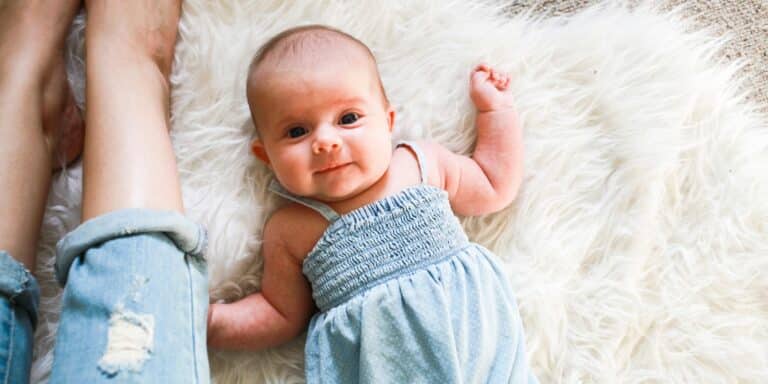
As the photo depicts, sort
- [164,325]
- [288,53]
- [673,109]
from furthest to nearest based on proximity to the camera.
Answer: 1. [673,109]
2. [288,53]
3. [164,325]

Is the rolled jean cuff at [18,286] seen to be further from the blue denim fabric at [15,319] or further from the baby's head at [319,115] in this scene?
the baby's head at [319,115]

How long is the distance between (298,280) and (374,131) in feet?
0.69

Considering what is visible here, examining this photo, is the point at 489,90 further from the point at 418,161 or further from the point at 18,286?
the point at 18,286

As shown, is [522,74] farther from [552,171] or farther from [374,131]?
[374,131]

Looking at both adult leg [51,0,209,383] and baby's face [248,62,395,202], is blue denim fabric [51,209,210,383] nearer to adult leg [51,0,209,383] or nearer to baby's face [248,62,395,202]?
adult leg [51,0,209,383]

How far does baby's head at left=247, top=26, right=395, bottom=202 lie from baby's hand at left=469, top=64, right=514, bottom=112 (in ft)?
0.51

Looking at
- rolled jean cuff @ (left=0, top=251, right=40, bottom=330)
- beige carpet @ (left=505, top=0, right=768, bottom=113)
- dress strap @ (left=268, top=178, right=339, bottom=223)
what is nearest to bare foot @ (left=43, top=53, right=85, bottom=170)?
rolled jean cuff @ (left=0, top=251, right=40, bottom=330)

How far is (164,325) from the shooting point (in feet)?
2.26

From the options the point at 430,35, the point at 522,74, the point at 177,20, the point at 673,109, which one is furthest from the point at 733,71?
the point at 177,20

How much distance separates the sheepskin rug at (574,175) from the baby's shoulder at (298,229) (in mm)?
41

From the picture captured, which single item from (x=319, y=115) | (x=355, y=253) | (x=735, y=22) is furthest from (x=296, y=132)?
(x=735, y=22)

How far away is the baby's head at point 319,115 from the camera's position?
0.79m

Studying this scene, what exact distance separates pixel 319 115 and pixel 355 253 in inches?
6.7

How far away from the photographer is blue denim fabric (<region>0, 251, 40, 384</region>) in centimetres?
69
